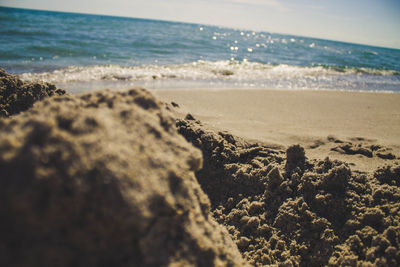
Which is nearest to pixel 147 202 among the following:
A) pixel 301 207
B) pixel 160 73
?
pixel 301 207

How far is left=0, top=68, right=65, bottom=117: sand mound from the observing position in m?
2.55

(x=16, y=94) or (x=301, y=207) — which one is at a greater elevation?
(x=16, y=94)

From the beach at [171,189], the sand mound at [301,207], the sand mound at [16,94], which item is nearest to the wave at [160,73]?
the sand mound at [16,94]

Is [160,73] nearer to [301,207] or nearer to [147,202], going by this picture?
[301,207]

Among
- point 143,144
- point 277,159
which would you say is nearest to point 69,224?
point 143,144

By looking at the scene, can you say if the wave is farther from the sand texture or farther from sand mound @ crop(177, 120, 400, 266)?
the sand texture

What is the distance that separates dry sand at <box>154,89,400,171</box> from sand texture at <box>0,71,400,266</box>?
1.02 m

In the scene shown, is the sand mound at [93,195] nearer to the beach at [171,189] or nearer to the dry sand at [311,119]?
the beach at [171,189]

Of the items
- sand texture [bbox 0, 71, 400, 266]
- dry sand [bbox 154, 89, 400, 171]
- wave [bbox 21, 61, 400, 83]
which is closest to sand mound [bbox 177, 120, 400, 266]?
sand texture [bbox 0, 71, 400, 266]

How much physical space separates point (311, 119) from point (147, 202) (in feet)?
15.2

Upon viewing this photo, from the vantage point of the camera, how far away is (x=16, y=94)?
8.55 ft

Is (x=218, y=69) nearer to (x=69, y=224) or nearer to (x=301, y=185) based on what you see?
(x=301, y=185)

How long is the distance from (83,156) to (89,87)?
631 cm

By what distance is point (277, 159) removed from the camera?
2736 mm
